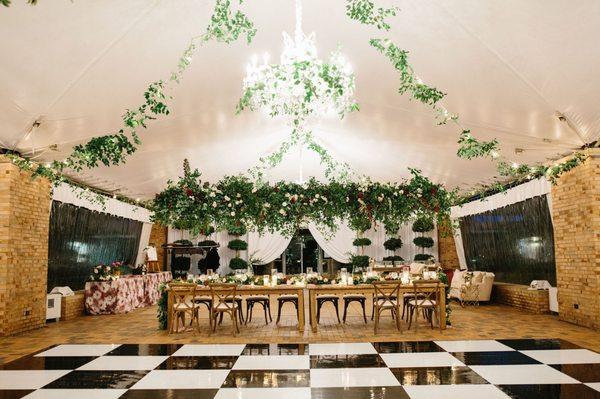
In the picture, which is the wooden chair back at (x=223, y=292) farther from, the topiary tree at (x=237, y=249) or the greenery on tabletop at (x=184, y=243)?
the greenery on tabletop at (x=184, y=243)

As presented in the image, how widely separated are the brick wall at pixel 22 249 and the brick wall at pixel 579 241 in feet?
29.1

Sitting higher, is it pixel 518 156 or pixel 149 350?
pixel 518 156

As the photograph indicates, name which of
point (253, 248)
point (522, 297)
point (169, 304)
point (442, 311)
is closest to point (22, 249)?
point (169, 304)

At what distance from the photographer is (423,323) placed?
853cm

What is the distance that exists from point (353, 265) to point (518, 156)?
7515 mm

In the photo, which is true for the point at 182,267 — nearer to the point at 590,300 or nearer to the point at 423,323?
the point at 423,323

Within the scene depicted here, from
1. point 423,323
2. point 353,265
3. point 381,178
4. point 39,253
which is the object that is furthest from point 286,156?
point 353,265

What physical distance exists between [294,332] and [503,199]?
6357mm

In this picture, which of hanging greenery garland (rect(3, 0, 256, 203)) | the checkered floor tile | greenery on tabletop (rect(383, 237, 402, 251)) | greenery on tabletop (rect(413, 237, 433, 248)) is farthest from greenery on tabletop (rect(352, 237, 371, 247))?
hanging greenery garland (rect(3, 0, 256, 203))

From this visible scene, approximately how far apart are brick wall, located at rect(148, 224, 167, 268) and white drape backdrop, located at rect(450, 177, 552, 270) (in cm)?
942

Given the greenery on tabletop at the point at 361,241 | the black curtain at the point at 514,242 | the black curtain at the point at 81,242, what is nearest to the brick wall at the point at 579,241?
the black curtain at the point at 514,242

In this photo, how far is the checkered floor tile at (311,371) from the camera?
4.26 metres

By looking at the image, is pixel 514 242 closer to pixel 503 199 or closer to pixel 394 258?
pixel 503 199

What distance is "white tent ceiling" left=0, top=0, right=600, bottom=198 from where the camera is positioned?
4.29 meters
